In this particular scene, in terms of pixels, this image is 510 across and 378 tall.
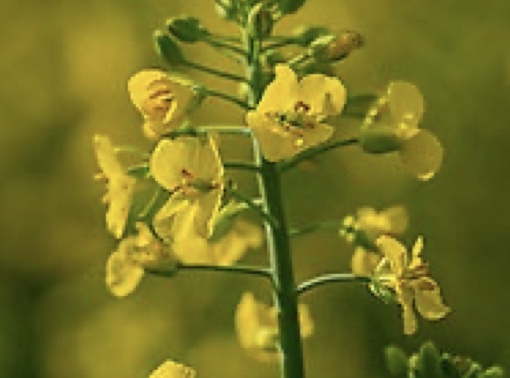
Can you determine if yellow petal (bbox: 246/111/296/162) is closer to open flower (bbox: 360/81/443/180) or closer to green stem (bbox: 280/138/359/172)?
green stem (bbox: 280/138/359/172)

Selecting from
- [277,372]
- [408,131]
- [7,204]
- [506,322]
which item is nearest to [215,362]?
[277,372]

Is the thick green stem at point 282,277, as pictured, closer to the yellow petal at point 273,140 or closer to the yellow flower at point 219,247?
the yellow petal at point 273,140

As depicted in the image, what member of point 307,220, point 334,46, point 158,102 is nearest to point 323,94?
point 334,46

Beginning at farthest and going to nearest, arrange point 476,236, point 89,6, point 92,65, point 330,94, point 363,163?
point 89,6
point 92,65
point 363,163
point 476,236
point 330,94

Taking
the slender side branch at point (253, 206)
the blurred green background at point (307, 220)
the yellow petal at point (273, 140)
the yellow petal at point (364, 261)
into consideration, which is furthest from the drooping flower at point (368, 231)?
the blurred green background at point (307, 220)

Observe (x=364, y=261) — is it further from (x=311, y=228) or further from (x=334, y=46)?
(x=334, y=46)

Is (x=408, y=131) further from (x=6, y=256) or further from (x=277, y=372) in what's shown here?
(x=6, y=256)

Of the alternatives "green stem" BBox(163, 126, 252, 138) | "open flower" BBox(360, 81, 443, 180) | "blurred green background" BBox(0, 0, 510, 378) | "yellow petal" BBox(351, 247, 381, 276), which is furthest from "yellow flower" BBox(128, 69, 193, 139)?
"blurred green background" BBox(0, 0, 510, 378)

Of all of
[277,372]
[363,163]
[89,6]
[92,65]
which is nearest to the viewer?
[277,372]
